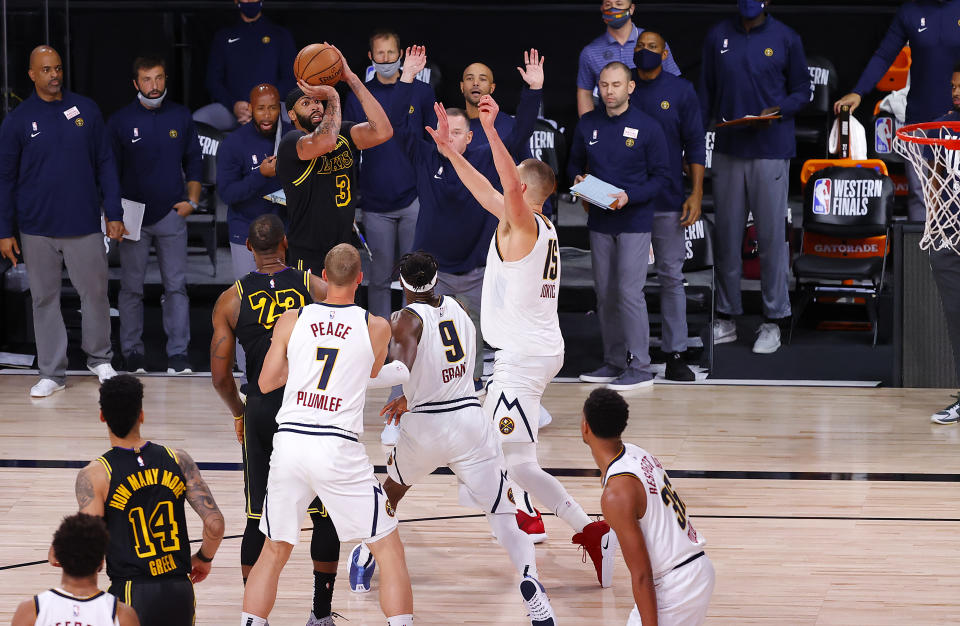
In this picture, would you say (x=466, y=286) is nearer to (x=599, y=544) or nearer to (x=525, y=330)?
(x=525, y=330)

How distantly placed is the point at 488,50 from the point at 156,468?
30.9 ft

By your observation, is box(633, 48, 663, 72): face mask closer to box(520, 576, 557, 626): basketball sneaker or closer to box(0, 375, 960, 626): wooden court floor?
box(0, 375, 960, 626): wooden court floor

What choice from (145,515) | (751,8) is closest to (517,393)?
(145,515)

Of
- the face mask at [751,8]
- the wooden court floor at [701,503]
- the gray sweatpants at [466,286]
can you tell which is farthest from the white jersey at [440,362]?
the face mask at [751,8]

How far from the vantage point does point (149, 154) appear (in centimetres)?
951

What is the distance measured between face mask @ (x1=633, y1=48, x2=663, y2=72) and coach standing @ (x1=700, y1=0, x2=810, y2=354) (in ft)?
3.09

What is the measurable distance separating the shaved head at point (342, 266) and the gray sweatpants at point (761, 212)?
5720mm

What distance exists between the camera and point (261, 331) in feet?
17.4

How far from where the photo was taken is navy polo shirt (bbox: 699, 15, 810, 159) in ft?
32.3

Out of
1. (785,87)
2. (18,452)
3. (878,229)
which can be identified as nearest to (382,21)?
(785,87)

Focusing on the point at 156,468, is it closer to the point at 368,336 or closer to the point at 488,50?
the point at 368,336

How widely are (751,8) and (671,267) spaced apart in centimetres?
215

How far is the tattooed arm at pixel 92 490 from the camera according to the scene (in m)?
4.17

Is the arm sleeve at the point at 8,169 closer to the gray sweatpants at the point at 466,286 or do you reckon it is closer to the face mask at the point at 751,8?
the gray sweatpants at the point at 466,286
